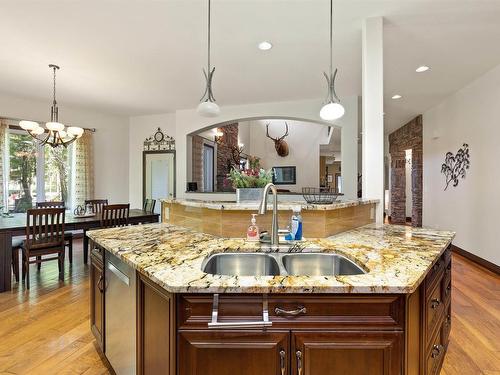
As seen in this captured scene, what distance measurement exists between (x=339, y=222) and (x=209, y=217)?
0.97 m

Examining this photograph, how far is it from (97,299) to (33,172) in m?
4.75

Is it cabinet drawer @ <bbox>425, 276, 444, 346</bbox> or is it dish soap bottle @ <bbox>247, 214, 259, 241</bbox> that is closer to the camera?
cabinet drawer @ <bbox>425, 276, 444, 346</bbox>

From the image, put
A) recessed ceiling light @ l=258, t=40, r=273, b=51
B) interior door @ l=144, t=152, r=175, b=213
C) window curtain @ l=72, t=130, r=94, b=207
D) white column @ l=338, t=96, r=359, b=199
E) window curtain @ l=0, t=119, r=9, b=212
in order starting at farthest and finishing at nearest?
interior door @ l=144, t=152, r=175, b=213, window curtain @ l=72, t=130, r=94, b=207, white column @ l=338, t=96, r=359, b=199, window curtain @ l=0, t=119, r=9, b=212, recessed ceiling light @ l=258, t=40, r=273, b=51

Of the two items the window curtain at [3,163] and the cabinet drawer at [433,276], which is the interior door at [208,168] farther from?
the cabinet drawer at [433,276]

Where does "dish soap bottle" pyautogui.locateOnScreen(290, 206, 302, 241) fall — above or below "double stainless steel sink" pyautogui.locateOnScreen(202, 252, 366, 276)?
above

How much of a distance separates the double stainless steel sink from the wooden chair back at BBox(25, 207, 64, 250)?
9.11ft

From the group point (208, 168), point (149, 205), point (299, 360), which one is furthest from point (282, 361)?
point (208, 168)

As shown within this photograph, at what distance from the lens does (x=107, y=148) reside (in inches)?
257

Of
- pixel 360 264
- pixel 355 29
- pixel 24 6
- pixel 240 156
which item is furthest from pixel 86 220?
pixel 240 156

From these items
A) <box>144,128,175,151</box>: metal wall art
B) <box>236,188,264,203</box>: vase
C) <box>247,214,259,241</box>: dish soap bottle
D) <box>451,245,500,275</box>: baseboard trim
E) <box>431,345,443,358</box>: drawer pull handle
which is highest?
<box>144,128,175,151</box>: metal wall art

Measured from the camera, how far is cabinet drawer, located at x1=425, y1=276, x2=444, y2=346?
1.35 metres

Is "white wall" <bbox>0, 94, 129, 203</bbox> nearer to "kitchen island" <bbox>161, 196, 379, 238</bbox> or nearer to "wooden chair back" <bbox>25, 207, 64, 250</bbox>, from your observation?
"wooden chair back" <bbox>25, 207, 64, 250</bbox>

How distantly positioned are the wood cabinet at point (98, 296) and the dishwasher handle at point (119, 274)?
6.4 inches

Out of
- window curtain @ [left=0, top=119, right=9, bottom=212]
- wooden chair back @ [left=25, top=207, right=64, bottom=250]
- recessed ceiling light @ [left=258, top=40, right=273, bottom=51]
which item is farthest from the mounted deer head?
wooden chair back @ [left=25, top=207, right=64, bottom=250]
